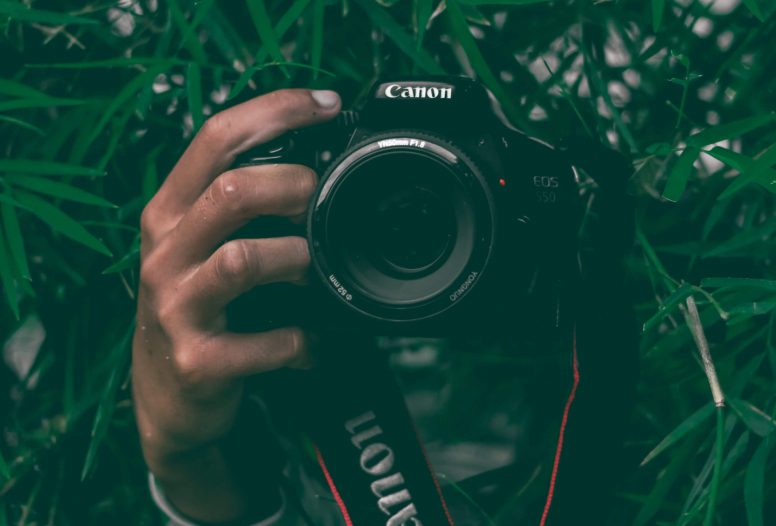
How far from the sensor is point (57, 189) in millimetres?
926

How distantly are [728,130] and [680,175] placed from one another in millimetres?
64

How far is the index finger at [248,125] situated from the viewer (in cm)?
83

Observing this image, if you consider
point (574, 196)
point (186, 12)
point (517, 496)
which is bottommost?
point (517, 496)

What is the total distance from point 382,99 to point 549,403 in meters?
0.40

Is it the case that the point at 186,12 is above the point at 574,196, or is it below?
above

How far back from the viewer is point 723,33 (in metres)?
0.94

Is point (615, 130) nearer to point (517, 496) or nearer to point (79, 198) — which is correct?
point (517, 496)

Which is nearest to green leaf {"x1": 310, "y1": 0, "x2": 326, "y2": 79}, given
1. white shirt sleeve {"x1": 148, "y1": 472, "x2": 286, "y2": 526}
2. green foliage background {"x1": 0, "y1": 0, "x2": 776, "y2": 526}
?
green foliage background {"x1": 0, "y1": 0, "x2": 776, "y2": 526}

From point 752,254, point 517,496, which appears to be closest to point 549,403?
point 517,496

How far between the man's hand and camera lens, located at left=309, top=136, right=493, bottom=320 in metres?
0.03

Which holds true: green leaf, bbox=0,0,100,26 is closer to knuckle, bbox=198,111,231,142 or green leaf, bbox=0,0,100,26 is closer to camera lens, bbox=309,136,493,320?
knuckle, bbox=198,111,231,142

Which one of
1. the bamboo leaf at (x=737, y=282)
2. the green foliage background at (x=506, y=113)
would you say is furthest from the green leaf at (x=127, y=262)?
the bamboo leaf at (x=737, y=282)

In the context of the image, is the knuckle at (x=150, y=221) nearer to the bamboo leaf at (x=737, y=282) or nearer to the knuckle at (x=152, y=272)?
the knuckle at (x=152, y=272)

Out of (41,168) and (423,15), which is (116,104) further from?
(423,15)
